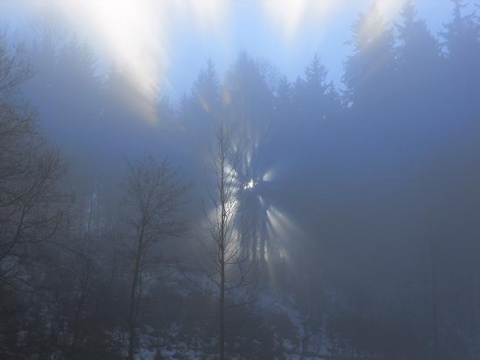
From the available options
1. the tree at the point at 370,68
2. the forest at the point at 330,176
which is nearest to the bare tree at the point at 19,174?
the forest at the point at 330,176

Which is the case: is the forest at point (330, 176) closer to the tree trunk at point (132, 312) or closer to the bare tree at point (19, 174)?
the tree trunk at point (132, 312)

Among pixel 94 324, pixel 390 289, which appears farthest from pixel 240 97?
pixel 94 324

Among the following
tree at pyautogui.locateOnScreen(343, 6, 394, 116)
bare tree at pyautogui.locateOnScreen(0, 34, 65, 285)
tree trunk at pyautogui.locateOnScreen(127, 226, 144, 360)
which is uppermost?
tree at pyautogui.locateOnScreen(343, 6, 394, 116)

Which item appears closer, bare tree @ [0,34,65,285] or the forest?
bare tree @ [0,34,65,285]

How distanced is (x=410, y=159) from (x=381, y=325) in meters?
11.3

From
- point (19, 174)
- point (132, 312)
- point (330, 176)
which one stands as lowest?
point (132, 312)

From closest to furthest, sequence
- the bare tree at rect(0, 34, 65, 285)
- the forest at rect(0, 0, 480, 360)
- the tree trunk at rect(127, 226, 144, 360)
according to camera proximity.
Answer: the bare tree at rect(0, 34, 65, 285) → the tree trunk at rect(127, 226, 144, 360) → the forest at rect(0, 0, 480, 360)

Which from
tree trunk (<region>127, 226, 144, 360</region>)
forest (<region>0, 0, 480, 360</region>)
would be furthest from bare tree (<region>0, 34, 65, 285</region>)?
forest (<region>0, 0, 480, 360</region>)

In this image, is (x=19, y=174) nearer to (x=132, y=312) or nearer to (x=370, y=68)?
(x=132, y=312)

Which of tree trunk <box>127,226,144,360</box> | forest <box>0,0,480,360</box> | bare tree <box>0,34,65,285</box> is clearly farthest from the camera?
forest <box>0,0,480,360</box>

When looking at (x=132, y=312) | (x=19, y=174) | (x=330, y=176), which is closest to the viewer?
(x=19, y=174)

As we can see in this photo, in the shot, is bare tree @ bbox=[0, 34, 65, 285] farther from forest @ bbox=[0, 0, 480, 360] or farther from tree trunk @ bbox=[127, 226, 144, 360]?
forest @ bbox=[0, 0, 480, 360]

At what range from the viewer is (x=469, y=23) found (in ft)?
113

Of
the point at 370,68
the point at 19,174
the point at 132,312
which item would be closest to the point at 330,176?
the point at 370,68
